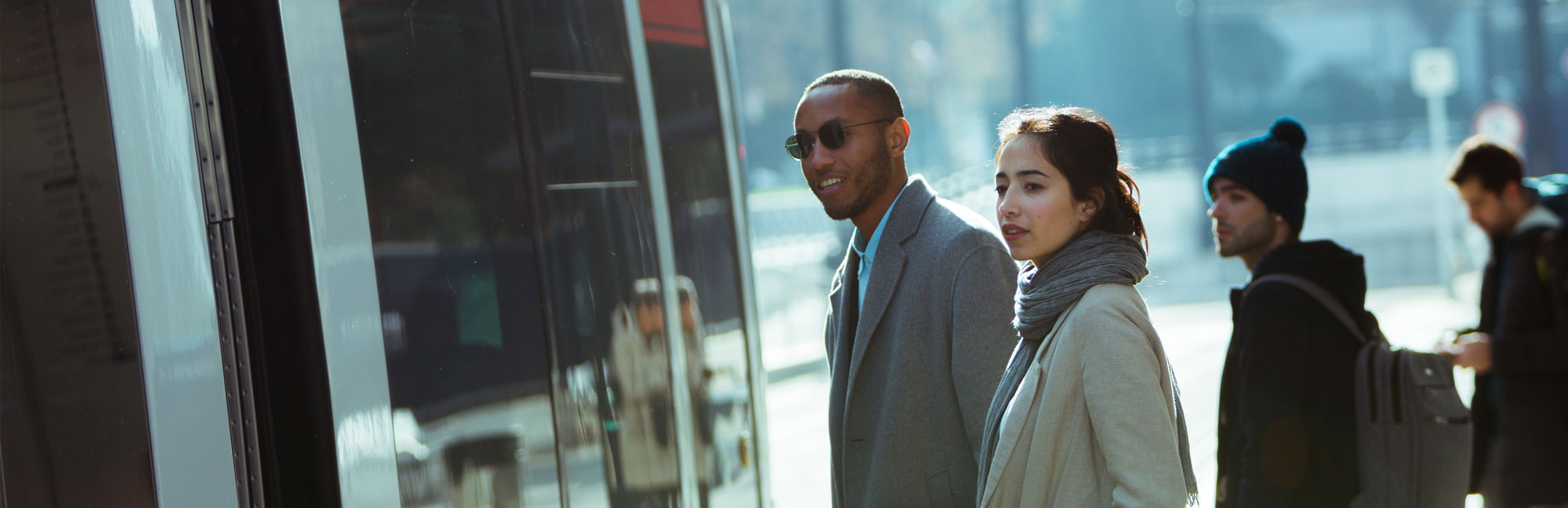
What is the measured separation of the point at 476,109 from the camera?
2920 mm

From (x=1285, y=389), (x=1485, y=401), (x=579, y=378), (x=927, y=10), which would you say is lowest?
(x=1485, y=401)

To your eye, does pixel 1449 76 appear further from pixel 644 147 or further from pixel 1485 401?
pixel 644 147

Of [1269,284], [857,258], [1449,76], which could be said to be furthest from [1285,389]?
[1449,76]

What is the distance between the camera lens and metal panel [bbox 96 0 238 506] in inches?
94.9

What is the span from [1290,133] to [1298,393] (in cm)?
81

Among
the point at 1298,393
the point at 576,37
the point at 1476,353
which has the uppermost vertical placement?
the point at 576,37

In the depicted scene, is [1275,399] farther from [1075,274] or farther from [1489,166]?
[1489,166]

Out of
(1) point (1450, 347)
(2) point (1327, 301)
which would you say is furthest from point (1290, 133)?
(1) point (1450, 347)

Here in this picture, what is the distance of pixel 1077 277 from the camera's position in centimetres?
223

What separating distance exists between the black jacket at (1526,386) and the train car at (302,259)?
273 cm

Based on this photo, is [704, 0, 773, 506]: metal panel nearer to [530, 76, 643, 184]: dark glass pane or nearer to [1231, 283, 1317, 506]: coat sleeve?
[530, 76, 643, 184]: dark glass pane

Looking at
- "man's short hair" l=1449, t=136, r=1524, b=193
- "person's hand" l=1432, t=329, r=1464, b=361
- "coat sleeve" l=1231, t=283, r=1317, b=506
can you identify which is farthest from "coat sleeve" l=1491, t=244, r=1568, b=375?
"coat sleeve" l=1231, t=283, r=1317, b=506

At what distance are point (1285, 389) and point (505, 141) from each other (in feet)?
6.31

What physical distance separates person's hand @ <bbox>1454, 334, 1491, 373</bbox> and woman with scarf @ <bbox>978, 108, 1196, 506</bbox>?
Result: 206cm
